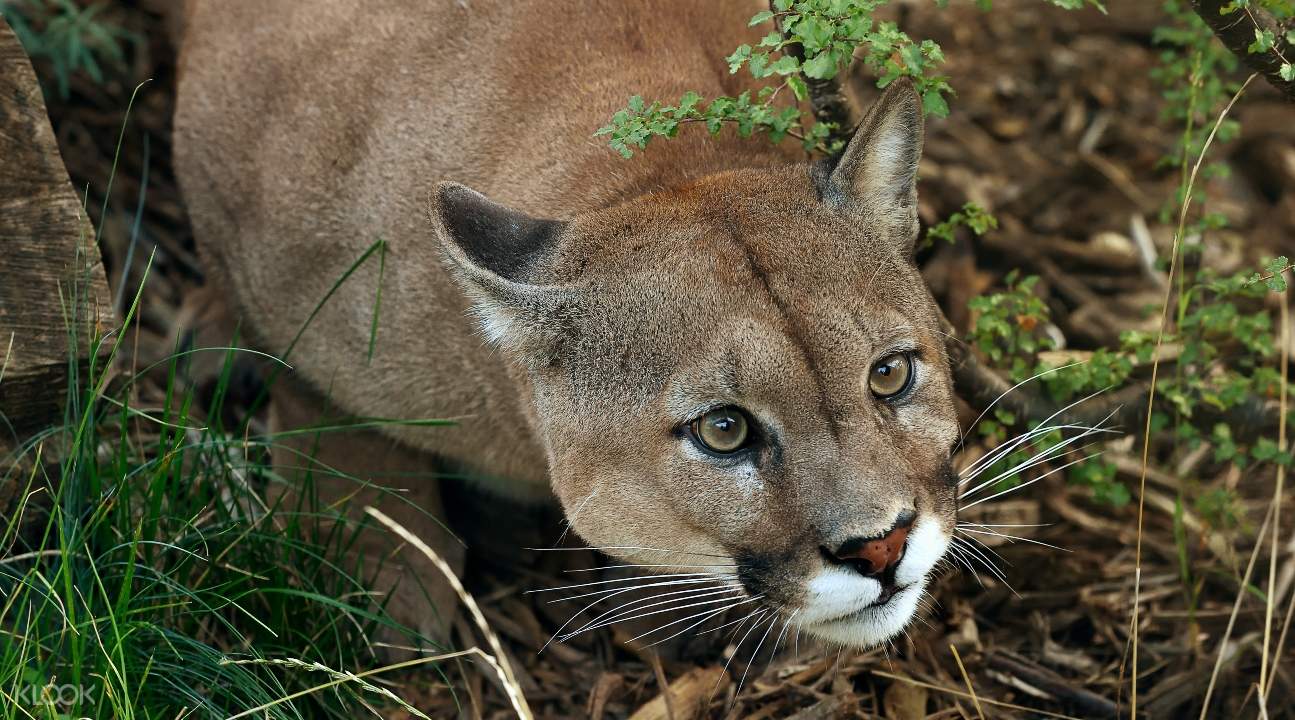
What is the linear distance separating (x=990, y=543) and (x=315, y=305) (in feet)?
8.48

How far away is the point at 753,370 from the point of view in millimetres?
3418

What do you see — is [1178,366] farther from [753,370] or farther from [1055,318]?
[753,370]

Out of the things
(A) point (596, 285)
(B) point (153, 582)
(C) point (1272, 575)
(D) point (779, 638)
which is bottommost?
(C) point (1272, 575)

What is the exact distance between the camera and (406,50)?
4574 millimetres

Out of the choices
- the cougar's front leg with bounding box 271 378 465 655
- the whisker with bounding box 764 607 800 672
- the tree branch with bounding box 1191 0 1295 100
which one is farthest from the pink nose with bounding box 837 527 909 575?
the cougar's front leg with bounding box 271 378 465 655

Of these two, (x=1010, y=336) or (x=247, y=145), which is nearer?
(x=1010, y=336)

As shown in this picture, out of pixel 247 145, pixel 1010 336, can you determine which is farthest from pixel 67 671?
pixel 1010 336

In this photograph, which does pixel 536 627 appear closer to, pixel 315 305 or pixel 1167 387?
pixel 315 305

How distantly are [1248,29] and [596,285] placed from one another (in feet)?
6.17

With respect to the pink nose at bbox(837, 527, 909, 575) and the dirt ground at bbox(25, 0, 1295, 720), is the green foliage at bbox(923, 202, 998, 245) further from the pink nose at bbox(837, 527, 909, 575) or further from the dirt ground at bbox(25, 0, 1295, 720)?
the dirt ground at bbox(25, 0, 1295, 720)

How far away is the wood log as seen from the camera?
392cm

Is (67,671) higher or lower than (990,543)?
higher

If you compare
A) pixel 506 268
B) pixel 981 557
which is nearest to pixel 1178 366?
pixel 981 557

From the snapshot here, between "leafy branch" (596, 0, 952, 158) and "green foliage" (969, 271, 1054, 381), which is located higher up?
"leafy branch" (596, 0, 952, 158)
